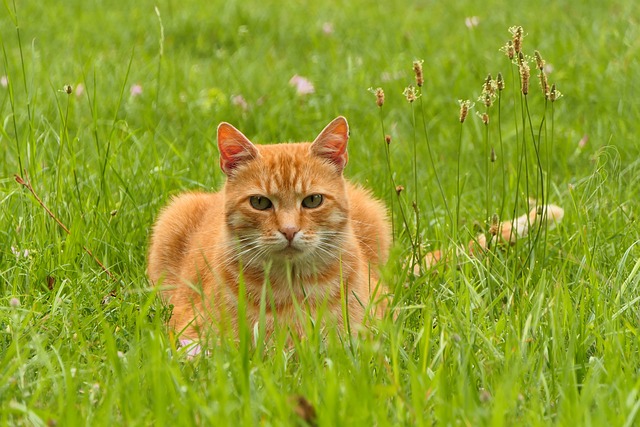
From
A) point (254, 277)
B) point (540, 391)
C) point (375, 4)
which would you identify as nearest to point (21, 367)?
point (254, 277)

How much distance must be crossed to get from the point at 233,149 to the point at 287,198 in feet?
1.08

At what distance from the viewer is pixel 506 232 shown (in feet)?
15.0

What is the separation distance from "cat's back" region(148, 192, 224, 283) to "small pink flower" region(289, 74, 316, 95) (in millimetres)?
1948

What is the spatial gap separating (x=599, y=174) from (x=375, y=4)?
651 cm

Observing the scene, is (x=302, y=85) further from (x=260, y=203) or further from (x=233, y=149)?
(x=260, y=203)

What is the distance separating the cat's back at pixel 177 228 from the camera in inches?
169

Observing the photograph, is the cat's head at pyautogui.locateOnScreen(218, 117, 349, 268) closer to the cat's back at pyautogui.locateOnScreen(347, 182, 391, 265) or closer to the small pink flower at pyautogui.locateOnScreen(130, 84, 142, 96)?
the cat's back at pyautogui.locateOnScreen(347, 182, 391, 265)

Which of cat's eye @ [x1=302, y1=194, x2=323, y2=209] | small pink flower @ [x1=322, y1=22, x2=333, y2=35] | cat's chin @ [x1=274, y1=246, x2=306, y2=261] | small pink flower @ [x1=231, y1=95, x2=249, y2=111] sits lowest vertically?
cat's chin @ [x1=274, y1=246, x2=306, y2=261]

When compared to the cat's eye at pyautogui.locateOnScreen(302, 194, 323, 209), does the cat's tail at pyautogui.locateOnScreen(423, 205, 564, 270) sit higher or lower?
lower

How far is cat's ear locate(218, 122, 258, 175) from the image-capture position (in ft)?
13.1

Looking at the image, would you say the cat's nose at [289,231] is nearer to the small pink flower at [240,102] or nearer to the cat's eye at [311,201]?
the cat's eye at [311,201]

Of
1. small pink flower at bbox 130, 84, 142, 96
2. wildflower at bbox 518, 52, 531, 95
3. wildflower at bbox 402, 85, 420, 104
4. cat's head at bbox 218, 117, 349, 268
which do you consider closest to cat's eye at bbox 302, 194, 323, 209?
cat's head at bbox 218, 117, 349, 268

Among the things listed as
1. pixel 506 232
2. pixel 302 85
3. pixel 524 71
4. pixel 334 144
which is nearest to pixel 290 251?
pixel 334 144

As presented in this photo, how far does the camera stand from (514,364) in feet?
9.20
